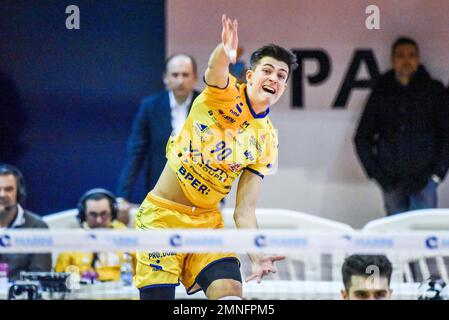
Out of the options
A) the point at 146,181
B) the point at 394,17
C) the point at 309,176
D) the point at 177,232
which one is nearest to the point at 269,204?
the point at 309,176

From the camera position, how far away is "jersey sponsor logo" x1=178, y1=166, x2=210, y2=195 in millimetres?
4762

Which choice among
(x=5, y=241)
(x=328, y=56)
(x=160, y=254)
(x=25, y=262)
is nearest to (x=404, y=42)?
(x=328, y=56)

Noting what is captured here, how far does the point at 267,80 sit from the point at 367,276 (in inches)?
49.4

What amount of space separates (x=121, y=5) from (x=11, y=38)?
0.90 meters

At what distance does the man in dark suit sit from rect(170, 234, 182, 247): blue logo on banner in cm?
164

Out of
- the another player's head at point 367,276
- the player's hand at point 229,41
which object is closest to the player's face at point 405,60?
the another player's head at point 367,276

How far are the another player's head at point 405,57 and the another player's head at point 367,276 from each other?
7.16 ft

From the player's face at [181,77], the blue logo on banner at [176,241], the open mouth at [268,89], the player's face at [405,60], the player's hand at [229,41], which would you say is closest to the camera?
the player's hand at [229,41]

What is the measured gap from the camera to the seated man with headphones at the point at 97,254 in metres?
5.85

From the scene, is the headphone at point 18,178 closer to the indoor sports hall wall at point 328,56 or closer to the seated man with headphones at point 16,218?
the seated man with headphones at point 16,218

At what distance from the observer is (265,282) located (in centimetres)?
577

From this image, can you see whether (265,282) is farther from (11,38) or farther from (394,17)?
(11,38)

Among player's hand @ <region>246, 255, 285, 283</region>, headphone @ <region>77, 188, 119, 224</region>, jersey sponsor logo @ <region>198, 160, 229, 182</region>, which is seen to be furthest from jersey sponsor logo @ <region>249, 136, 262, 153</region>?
headphone @ <region>77, 188, 119, 224</region>

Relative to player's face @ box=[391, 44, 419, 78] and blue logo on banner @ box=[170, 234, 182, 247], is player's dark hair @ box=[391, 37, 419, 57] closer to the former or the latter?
player's face @ box=[391, 44, 419, 78]
